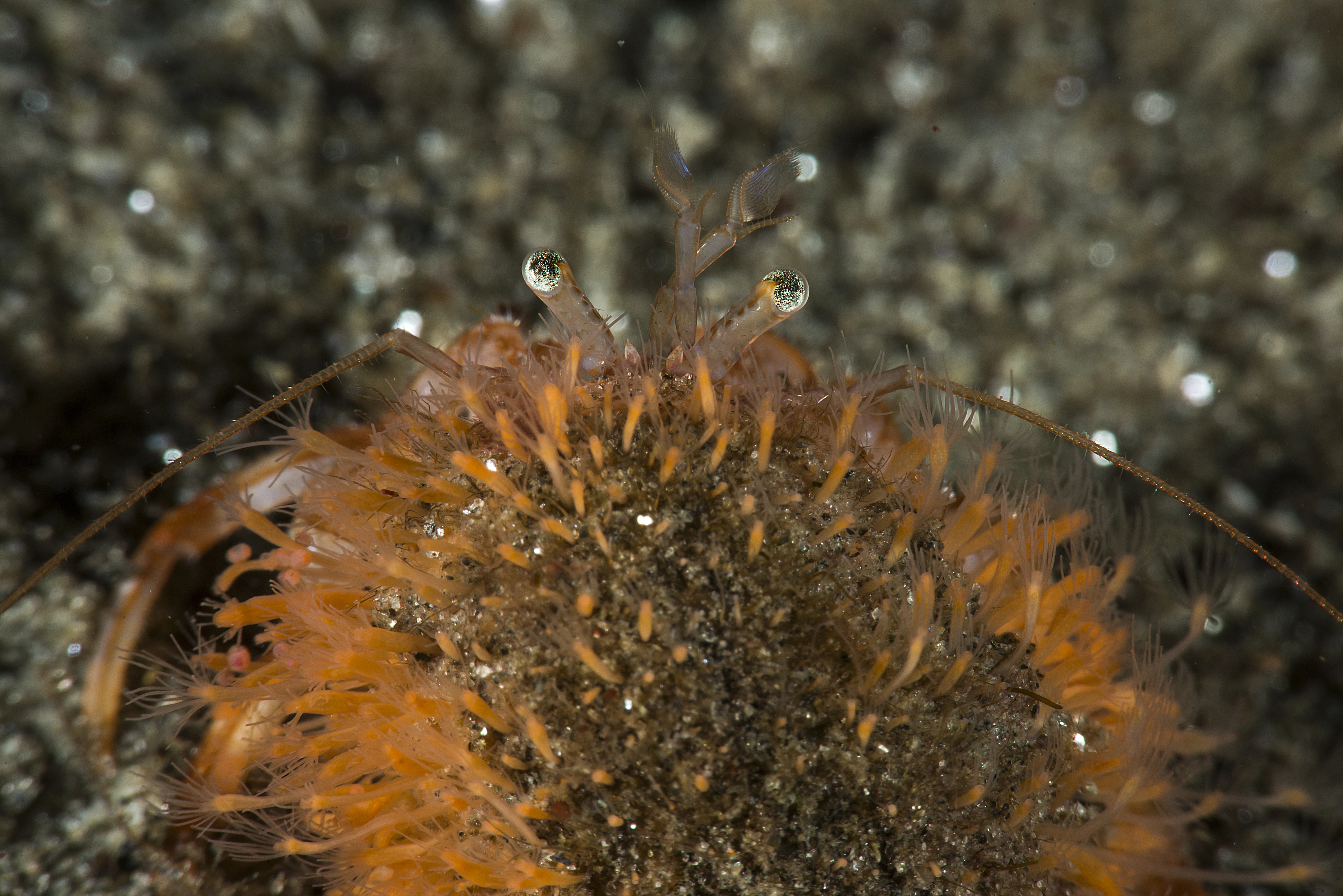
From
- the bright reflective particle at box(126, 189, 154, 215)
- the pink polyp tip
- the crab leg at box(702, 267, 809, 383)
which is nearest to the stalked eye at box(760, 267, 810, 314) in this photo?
the crab leg at box(702, 267, 809, 383)

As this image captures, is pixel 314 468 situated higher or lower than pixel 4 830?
higher

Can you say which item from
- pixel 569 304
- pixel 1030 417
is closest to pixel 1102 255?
pixel 1030 417

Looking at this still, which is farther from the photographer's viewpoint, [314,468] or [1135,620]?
[1135,620]

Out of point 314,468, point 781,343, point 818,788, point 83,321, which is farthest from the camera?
point 83,321

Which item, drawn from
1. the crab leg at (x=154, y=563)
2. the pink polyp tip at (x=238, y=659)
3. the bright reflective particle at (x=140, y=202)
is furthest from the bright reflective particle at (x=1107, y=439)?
the bright reflective particle at (x=140, y=202)

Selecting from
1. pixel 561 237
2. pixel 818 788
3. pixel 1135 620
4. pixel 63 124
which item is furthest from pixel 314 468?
pixel 1135 620

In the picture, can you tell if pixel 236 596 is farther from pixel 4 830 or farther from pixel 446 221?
pixel 446 221

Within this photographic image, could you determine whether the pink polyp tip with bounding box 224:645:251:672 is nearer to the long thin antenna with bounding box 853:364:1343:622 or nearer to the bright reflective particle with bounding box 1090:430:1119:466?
the long thin antenna with bounding box 853:364:1343:622
